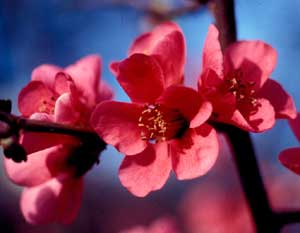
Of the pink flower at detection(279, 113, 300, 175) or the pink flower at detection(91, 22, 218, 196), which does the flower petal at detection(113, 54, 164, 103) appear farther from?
the pink flower at detection(279, 113, 300, 175)

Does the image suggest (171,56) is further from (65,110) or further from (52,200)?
(52,200)

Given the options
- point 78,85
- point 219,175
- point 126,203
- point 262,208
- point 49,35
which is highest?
point 78,85

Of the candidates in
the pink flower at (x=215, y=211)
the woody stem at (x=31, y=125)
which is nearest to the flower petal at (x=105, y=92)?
the woody stem at (x=31, y=125)

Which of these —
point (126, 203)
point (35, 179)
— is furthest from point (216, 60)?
point (126, 203)

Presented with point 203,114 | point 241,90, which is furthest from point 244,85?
point 203,114

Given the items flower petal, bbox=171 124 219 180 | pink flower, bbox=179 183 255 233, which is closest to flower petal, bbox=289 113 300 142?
flower petal, bbox=171 124 219 180

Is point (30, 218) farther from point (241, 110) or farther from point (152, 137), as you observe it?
point (241, 110)
